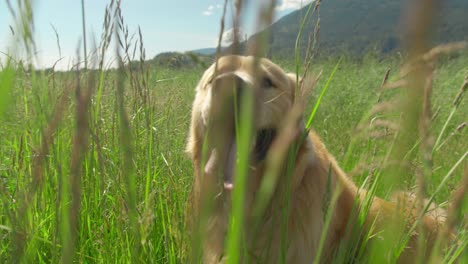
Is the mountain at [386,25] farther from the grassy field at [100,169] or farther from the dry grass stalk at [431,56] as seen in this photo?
the grassy field at [100,169]

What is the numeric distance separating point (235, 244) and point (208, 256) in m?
1.67

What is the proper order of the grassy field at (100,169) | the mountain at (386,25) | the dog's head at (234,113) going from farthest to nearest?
the grassy field at (100,169)
the dog's head at (234,113)
the mountain at (386,25)

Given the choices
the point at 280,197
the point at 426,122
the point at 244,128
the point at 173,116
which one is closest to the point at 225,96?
the point at 244,128

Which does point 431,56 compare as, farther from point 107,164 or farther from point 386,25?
point 107,164

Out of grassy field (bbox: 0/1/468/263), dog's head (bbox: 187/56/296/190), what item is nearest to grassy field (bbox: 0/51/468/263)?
grassy field (bbox: 0/1/468/263)

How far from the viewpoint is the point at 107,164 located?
1.66 m

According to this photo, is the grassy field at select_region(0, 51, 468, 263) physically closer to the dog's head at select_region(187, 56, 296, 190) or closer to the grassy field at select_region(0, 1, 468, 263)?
the grassy field at select_region(0, 1, 468, 263)

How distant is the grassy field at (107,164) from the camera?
54 cm

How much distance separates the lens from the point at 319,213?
2137mm

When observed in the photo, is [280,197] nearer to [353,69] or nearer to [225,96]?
[225,96]

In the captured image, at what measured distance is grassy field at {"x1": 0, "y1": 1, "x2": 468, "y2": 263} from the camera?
1.79 feet

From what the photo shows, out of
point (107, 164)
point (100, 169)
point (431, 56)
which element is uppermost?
point (431, 56)

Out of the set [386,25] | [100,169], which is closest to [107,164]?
[100,169]

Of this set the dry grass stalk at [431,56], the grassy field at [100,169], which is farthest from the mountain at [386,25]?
the grassy field at [100,169]
